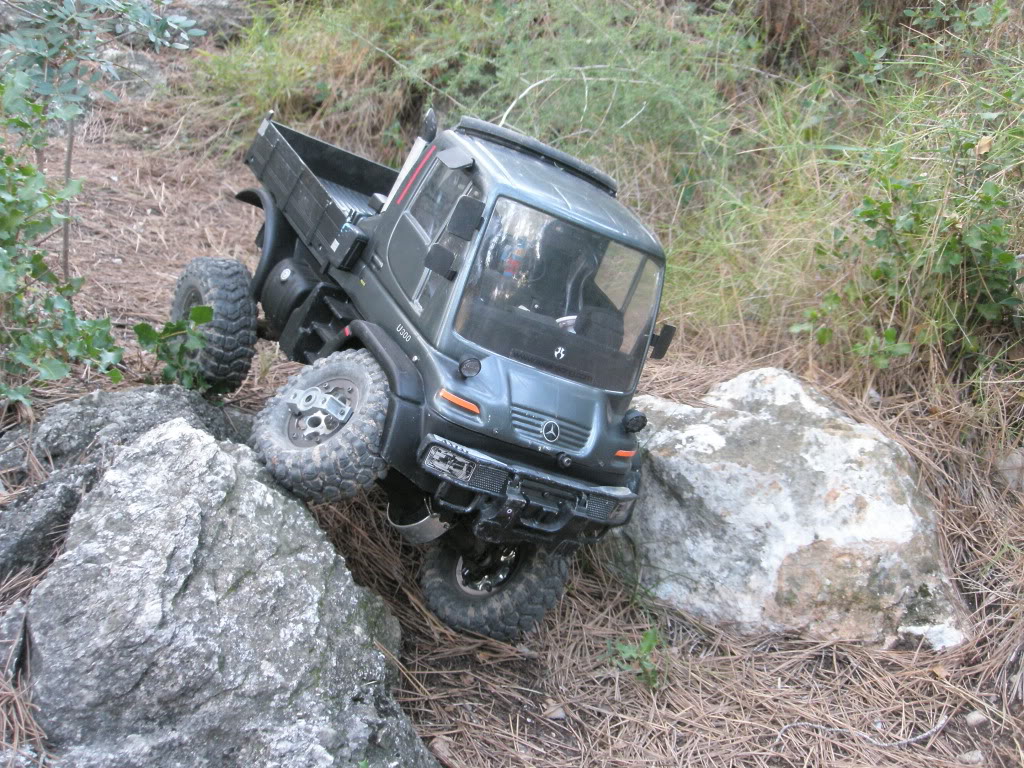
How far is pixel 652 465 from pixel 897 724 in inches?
64.3

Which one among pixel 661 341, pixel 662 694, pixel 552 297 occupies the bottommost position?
pixel 662 694

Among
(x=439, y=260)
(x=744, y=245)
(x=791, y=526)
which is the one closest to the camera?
(x=439, y=260)

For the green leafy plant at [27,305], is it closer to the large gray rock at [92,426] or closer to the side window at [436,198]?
the large gray rock at [92,426]

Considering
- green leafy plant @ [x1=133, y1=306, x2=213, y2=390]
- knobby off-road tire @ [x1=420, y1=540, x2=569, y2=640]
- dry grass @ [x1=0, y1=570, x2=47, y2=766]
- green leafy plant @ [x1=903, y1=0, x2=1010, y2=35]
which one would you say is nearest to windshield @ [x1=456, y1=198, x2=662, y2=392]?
knobby off-road tire @ [x1=420, y1=540, x2=569, y2=640]

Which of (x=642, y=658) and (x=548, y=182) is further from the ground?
(x=548, y=182)

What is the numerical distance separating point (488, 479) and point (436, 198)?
1.43 metres

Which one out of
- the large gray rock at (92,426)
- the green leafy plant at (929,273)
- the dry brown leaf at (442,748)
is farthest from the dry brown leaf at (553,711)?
the green leafy plant at (929,273)

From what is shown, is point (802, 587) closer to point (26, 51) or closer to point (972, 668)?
point (972, 668)

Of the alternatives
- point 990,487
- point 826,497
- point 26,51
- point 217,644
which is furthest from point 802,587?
point 26,51

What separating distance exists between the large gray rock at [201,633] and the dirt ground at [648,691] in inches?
22.6

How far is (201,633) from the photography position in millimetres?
2992

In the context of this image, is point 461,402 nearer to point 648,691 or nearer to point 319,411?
point 319,411

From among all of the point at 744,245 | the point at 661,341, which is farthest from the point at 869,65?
the point at 661,341

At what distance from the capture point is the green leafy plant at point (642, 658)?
4.13m
